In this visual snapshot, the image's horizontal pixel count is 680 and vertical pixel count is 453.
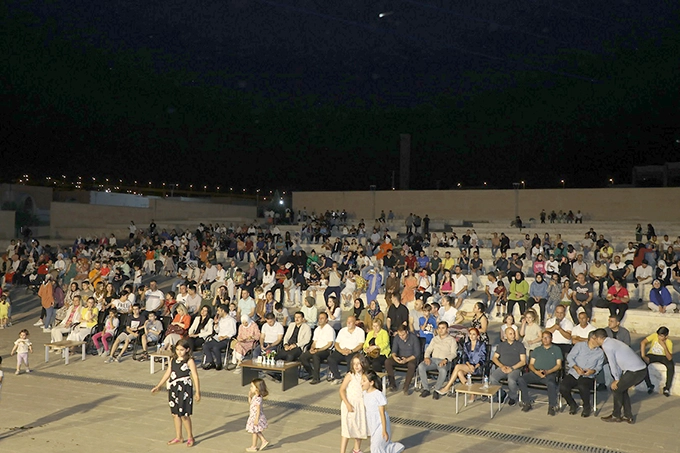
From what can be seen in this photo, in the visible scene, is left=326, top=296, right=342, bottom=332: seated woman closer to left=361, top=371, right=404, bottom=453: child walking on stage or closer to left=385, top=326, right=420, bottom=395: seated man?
left=385, top=326, right=420, bottom=395: seated man

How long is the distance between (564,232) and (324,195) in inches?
655

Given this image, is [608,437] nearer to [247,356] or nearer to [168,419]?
[168,419]

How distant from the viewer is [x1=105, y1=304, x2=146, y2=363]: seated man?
11180 mm

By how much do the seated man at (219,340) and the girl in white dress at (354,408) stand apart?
4811 millimetres

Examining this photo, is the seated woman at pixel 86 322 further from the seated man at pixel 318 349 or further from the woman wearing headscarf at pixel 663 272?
the woman wearing headscarf at pixel 663 272

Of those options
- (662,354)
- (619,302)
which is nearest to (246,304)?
(662,354)

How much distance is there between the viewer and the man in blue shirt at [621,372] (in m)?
7.86

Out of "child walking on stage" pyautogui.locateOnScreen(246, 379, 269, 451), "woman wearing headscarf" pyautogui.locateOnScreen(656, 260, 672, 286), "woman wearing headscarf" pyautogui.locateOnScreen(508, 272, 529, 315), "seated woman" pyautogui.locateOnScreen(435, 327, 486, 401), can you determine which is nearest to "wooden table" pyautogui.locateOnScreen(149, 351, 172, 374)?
"child walking on stage" pyautogui.locateOnScreen(246, 379, 269, 451)

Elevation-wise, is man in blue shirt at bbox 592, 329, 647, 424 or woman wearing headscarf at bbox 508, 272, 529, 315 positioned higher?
woman wearing headscarf at bbox 508, 272, 529, 315

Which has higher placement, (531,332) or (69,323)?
(531,332)

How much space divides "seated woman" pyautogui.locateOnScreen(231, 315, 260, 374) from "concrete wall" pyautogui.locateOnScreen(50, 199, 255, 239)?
64.1 feet

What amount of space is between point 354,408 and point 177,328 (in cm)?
576

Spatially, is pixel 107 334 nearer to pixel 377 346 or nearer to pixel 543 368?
pixel 377 346

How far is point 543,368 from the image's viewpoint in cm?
855
